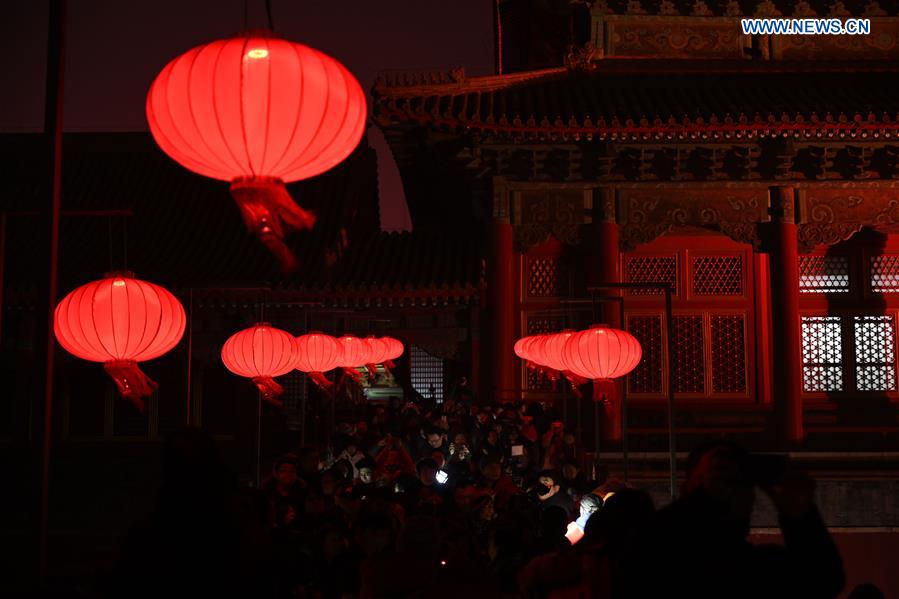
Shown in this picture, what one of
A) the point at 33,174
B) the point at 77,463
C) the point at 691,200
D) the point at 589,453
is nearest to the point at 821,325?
the point at 691,200

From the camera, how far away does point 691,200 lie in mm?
14742

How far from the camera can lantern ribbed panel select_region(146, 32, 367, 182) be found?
4.80 m

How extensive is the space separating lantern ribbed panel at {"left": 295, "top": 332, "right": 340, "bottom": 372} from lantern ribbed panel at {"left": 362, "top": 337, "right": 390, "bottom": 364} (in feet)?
4.67

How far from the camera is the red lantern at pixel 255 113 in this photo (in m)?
4.80

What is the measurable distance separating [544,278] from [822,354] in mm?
4825

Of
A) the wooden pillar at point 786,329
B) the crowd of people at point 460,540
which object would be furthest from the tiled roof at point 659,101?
the crowd of people at point 460,540

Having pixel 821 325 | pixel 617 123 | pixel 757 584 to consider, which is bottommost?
pixel 757 584

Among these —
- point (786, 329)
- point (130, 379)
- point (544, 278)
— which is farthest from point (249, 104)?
point (786, 329)

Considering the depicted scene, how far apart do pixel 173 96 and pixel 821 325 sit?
42.7 feet

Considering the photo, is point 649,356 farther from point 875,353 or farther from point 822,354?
point 875,353

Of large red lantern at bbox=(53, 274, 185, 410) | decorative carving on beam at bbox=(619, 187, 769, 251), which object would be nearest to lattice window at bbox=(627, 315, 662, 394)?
decorative carving on beam at bbox=(619, 187, 769, 251)

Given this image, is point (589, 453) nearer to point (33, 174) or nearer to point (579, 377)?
point (579, 377)

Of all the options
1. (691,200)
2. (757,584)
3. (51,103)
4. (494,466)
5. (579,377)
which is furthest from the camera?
(691,200)

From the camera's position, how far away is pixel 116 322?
7773 millimetres
